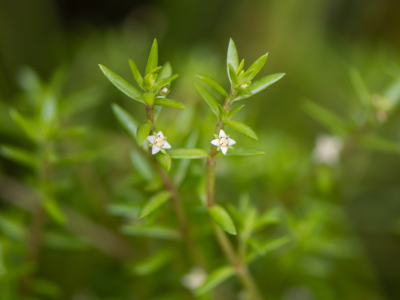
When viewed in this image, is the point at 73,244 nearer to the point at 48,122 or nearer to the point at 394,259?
the point at 48,122

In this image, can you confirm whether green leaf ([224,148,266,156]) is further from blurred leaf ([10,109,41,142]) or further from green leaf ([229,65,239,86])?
blurred leaf ([10,109,41,142])

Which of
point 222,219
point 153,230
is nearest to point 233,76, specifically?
point 222,219

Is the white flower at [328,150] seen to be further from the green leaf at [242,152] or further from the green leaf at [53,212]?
the green leaf at [53,212]

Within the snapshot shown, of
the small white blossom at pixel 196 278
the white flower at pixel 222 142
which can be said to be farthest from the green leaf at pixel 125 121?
the small white blossom at pixel 196 278

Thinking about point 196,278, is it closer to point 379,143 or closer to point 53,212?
point 53,212

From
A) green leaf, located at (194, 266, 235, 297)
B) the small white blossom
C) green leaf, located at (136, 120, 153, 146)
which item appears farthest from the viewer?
the small white blossom

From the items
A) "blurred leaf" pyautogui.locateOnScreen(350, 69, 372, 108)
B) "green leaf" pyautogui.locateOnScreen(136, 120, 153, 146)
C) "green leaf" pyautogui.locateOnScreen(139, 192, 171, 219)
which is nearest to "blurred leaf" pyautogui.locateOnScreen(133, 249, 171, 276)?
"green leaf" pyautogui.locateOnScreen(139, 192, 171, 219)

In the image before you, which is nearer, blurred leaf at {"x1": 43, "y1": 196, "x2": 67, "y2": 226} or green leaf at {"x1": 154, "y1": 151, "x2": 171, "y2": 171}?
green leaf at {"x1": 154, "y1": 151, "x2": 171, "y2": 171}

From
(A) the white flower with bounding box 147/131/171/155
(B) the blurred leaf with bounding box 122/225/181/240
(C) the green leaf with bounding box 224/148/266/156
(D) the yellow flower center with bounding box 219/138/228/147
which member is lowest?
(C) the green leaf with bounding box 224/148/266/156
